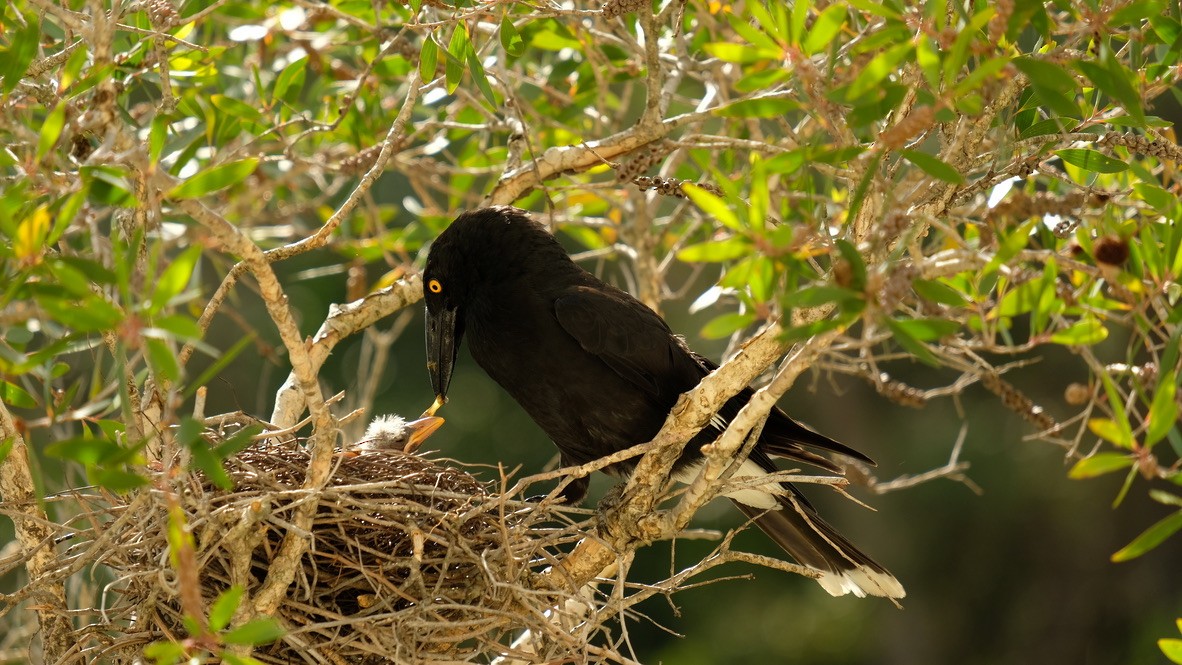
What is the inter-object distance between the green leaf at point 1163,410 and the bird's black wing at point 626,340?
200 cm

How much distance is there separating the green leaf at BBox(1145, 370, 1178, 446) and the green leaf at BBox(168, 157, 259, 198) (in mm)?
1650

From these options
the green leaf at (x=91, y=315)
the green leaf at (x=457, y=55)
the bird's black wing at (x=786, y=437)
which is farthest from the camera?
Result: the bird's black wing at (x=786, y=437)

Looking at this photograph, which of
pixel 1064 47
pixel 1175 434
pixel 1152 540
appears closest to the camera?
pixel 1152 540

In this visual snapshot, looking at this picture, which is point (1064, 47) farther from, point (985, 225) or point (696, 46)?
point (696, 46)

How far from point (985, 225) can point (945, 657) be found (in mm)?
7149

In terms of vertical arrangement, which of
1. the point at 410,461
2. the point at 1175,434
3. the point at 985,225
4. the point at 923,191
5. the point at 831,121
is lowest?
the point at 410,461

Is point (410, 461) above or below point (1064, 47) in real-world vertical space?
below

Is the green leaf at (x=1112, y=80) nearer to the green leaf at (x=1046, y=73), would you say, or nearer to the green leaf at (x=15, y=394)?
the green leaf at (x=1046, y=73)

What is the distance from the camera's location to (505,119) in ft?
14.3

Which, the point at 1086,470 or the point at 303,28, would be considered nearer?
the point at 1086,470

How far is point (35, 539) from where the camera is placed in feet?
10.5

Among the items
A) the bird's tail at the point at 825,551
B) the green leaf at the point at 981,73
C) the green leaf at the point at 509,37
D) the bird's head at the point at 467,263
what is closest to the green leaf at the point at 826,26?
the green leaf at the point at 981,73

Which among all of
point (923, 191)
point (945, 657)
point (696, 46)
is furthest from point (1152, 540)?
point (945, 657)

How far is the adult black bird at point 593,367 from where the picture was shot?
3.86m
